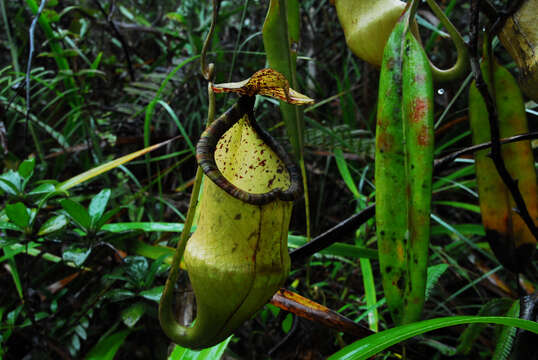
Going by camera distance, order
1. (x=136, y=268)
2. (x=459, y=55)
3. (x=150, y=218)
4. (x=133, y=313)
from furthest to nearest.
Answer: (x=150, y=218) < (x=136, y=268) < (x=133, y=313) < (x=459, y=55)

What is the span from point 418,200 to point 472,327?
581 mm

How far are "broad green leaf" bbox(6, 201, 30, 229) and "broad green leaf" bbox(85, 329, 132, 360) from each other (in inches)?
15.2

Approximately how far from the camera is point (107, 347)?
3.42 feet

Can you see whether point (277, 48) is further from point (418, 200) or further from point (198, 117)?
point (198, 117)

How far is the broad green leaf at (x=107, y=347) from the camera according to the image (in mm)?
1013

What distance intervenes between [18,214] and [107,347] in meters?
0.43

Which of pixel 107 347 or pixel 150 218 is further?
pixel 150 218

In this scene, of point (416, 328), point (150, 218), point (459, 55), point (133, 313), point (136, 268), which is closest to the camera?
point (416, 328)

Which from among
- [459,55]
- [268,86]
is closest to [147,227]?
[268,86]

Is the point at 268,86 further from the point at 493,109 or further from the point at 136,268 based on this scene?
the point at 136,268

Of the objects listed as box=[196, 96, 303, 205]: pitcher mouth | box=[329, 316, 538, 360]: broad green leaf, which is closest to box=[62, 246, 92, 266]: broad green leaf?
box=[196, 96, 303, 205]: pitcher mouth

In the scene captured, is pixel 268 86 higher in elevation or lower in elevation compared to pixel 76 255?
higher

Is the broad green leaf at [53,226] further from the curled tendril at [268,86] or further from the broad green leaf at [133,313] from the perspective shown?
the curled tendril at [268,86]

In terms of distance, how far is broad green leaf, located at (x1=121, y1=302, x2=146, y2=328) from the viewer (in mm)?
889
